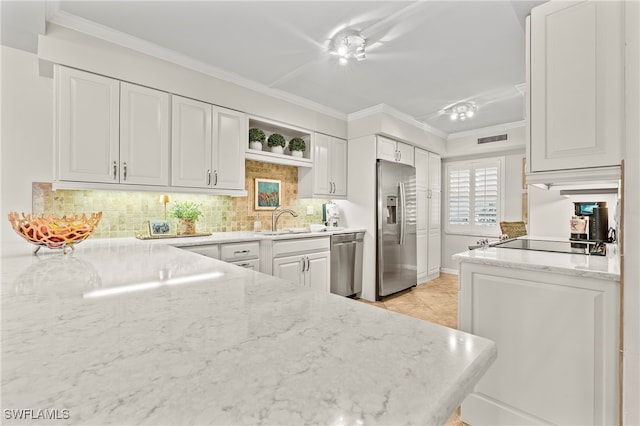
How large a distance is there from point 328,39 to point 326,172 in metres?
1.78

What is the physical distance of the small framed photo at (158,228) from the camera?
2709 millimetres

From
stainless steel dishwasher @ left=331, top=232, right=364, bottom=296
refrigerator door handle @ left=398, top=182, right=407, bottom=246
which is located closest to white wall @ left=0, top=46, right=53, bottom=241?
stainless steel dishwasher @ left=331, top=232, right=364, bottom=296

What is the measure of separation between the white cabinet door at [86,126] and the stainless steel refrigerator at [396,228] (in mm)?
2875

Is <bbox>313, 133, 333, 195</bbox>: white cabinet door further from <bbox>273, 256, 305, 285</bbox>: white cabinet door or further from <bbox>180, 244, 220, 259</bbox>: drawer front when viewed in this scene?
<bbox>180, 244, 220, 259</bbox>: drawer front

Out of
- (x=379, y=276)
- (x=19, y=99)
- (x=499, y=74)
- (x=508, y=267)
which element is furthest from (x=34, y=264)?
(x=499, y=74)

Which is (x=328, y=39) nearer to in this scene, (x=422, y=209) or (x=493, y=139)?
(x=422, y=209)

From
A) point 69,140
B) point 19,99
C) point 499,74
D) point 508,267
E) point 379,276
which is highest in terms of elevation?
point 499,74

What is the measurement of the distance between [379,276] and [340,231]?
31.1 inches

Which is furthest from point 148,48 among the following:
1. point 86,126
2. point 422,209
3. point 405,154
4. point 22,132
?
point 422,209

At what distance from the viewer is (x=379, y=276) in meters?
3.88

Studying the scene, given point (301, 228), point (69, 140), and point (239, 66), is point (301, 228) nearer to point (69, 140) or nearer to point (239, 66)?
point (239, 66)

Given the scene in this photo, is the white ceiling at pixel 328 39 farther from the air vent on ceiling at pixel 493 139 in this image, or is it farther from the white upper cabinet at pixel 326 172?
the air vent on ceiling at pixel 493 139

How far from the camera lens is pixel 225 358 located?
0.46 meters

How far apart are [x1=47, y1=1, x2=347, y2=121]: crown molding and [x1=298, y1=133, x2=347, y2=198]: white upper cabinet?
65 centimetres
